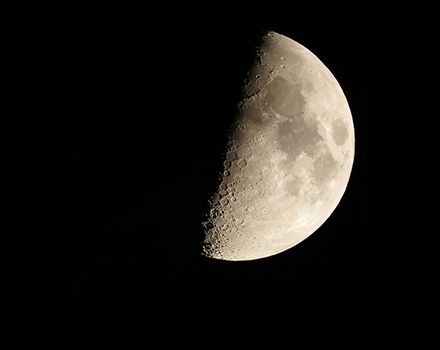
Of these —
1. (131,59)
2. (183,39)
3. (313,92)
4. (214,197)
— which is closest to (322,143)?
(313,92)

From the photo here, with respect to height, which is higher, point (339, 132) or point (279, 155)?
point (339, 132)

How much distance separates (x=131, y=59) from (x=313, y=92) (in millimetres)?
1302

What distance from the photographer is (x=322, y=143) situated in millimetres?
3225

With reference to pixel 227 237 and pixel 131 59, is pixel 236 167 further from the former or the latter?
pixel 131 59

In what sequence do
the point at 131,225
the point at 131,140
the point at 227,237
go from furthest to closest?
the point at 227,237 → the point at 131,225 → the point at 131,140

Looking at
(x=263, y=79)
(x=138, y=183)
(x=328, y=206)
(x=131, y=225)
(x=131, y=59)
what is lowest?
(x=131, y=225)

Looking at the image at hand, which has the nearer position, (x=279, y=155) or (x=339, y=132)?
(x=279, y=155)

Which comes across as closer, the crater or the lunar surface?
the lunar surface

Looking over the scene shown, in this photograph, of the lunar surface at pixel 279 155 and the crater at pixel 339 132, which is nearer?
the lunar surface at pixel 279 155

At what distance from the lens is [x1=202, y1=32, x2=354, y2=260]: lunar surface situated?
10.1 ft

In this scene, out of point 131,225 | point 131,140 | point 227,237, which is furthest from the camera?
point 227,237

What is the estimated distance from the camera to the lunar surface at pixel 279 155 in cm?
307

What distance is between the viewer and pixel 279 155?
3.08m

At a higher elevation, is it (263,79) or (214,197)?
(263,79)
